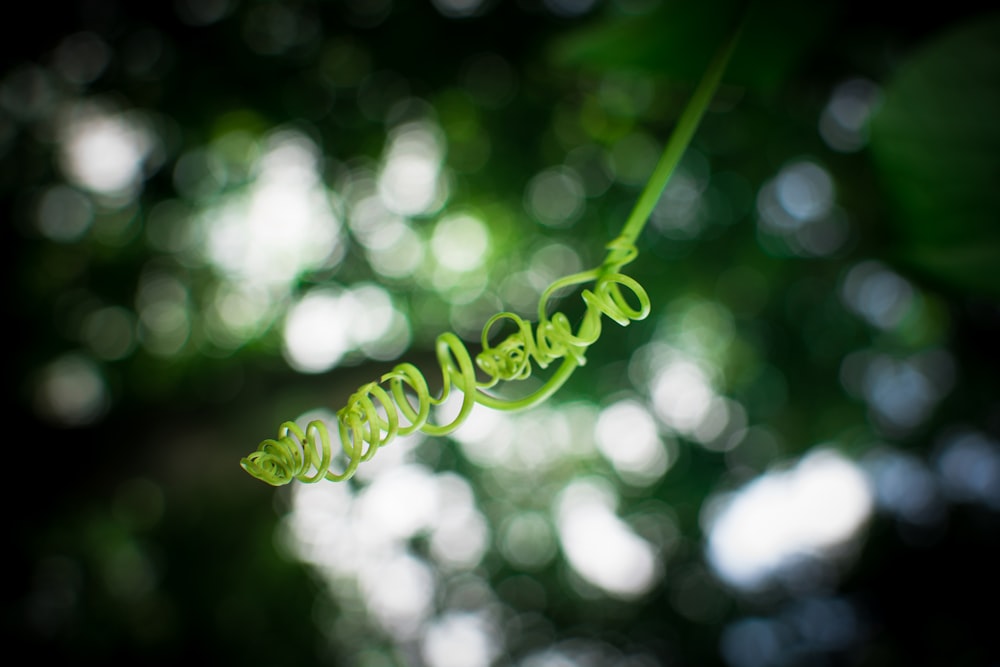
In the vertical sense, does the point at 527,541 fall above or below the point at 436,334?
below

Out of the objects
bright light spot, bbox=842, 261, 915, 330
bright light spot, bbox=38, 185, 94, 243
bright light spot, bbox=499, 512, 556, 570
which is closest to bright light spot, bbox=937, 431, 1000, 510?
bright light spot, bbox=842, 261, 915, 330

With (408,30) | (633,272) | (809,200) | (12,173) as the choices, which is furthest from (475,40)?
(12,173)

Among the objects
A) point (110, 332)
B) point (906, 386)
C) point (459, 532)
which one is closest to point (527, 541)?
point (459, 532)

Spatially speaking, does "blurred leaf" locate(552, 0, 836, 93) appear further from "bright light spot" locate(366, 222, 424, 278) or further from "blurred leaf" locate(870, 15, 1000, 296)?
"bright light spot" locate(366, 222, 424, 278)

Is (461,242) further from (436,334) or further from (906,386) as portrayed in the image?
(906,386)

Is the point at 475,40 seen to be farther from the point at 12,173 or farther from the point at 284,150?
the point at 12,173

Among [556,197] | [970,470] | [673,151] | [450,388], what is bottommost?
[970,470]

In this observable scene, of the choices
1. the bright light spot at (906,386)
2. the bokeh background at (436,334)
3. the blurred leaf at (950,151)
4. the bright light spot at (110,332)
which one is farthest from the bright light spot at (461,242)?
the blurred leaf at (950,151)

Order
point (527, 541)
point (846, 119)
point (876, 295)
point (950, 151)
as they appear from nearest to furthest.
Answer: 1. point (950, 151)
2. point (846, 119)
3. point (876, 295)
4. point (527, 541)
